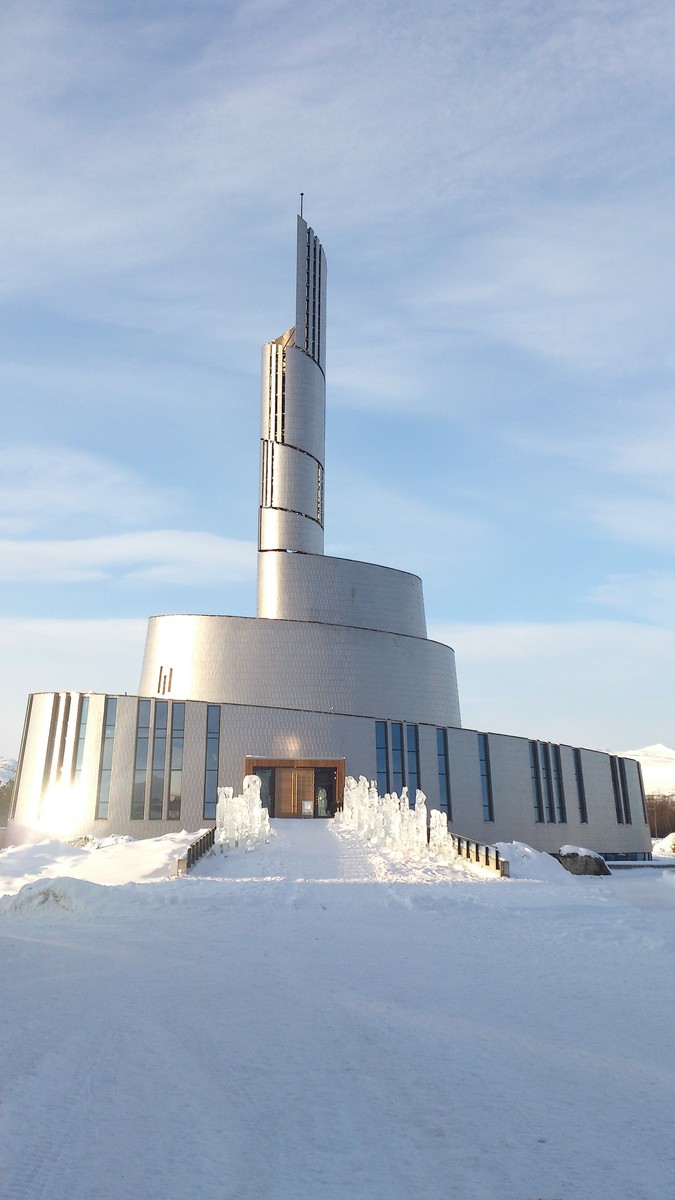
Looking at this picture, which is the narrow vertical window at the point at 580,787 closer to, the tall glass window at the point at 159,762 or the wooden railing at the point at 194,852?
the tall glass window at the point at 159,762

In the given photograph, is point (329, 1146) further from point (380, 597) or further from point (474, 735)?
point (380, 597)

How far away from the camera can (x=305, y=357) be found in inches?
2712

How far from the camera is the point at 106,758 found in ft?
146

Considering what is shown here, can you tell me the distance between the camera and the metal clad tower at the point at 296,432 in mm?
65188

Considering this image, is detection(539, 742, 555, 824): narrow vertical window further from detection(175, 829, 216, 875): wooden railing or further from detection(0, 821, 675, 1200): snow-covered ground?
detection(0, 821, 675, 1200): snow-covered ground

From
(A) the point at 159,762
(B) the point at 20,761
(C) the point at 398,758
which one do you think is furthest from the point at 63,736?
(C) the point at 398,758

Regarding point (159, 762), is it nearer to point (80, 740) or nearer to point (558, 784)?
point (80, 740)

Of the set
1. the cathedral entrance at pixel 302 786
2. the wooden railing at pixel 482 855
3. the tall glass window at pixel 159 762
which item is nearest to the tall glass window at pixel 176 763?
the tall glass window at pixel 159 762

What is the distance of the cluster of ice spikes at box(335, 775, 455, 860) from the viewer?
84.8 ft

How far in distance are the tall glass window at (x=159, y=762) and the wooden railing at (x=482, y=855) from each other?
74.9ft

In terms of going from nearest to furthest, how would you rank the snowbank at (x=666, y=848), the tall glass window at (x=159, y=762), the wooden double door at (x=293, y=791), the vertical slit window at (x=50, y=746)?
the tall glass window at (x=159, y=762) < the vertical slit window at (x=50, y=746) < the wooden double door at (x=293, y=791) < the snowbank at (x=666, y=848)

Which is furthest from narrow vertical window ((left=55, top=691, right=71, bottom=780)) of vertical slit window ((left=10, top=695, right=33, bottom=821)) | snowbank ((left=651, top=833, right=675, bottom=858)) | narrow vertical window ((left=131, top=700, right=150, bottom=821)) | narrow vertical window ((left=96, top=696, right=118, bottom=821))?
snowbank ((left=651, top=833, right=675, bottom=858))

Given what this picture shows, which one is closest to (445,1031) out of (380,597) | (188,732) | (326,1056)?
(326,1056)

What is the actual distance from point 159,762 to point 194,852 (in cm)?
2424
